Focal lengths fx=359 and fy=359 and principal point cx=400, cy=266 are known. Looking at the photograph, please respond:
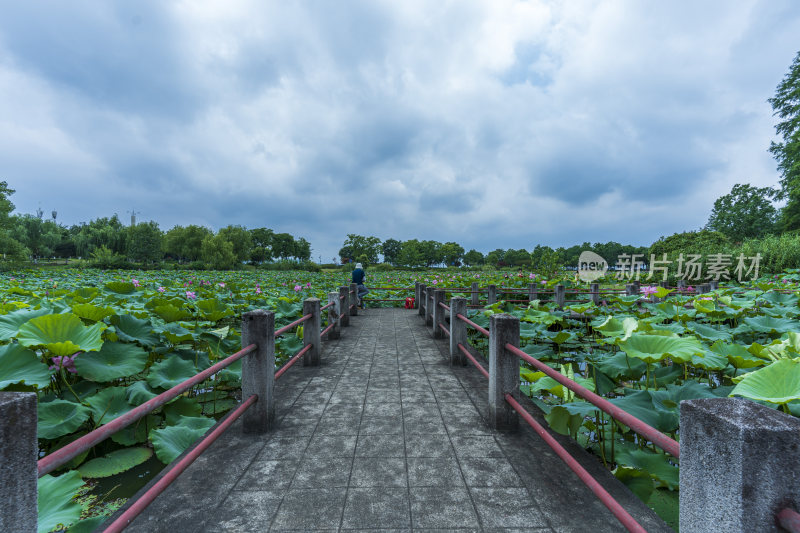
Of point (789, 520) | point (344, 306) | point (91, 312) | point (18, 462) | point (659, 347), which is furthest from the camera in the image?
point (344, 306)

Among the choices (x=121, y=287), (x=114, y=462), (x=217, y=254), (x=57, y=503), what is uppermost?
(x=217, y=254)

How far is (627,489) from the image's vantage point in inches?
72.6

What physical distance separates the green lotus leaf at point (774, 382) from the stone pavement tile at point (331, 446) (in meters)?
2.08

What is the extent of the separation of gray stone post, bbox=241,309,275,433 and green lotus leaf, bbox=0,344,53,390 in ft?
3.84

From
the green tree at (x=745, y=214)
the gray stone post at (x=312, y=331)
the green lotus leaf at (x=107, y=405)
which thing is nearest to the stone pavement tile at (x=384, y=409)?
the gray stone post at (x=312, y=331)

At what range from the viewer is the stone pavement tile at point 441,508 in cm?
168

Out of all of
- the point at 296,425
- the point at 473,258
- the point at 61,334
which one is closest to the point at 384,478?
the point at 296,425

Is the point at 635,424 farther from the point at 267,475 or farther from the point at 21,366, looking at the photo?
the point at 21,366

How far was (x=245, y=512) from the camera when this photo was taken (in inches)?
69.1

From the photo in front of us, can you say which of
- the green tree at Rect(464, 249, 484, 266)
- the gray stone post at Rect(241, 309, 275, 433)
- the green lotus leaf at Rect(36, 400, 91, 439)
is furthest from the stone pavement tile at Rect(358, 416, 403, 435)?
the green tree at Rect(464, 249, 484, 266)

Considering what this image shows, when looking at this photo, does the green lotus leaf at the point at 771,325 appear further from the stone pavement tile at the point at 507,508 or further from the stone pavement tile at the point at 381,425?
the stone pavement tile at the point at 381,425

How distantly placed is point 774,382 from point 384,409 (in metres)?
2.44

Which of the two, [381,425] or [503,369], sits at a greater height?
[503,369]

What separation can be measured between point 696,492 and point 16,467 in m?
1.70
